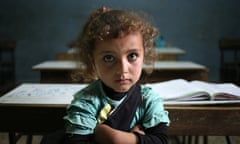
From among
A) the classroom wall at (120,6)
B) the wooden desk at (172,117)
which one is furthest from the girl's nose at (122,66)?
the classroom wall at (120,6)

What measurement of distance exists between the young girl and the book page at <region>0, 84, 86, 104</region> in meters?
0.34

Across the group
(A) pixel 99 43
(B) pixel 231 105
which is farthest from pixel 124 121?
(B) pixel 231 105

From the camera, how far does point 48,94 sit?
1.40 metres

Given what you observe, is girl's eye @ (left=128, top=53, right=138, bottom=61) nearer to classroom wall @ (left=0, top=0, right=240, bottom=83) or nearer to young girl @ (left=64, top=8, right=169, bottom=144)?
young girl @ (left=64, top=8, right=169, bottom=144)

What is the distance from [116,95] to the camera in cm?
93

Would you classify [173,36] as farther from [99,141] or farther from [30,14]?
[99,141]

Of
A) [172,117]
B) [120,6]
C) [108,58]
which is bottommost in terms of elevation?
[172,117]

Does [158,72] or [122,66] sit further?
[158,72]

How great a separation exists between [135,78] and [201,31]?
207 inches

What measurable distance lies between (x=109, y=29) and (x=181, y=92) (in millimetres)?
496

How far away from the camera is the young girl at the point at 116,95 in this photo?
0.89 metres

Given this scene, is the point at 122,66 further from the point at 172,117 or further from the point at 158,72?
the point at 158,72

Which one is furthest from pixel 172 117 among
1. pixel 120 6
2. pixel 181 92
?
pixel 120 6

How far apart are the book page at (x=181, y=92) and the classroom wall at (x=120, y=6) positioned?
457 cm
